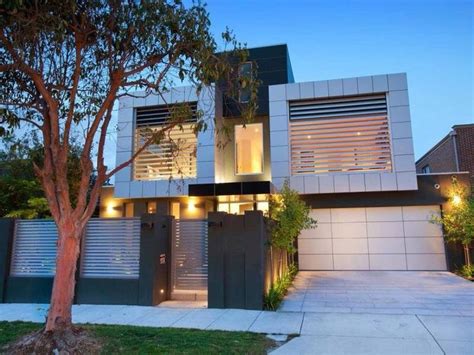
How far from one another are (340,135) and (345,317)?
9.78 m

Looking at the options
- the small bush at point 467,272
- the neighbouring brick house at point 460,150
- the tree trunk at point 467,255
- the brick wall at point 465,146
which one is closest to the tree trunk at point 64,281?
the small bush at point 467,272

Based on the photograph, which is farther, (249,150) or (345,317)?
(249,150)

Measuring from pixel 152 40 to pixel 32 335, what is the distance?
17.7 ft

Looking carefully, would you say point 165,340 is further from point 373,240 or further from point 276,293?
point 373,240

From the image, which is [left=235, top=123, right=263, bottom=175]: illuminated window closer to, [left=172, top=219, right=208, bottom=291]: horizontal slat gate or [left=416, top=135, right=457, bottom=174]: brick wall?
[left=172, top=219, right=208, bottom=291]: horizontal slat gate

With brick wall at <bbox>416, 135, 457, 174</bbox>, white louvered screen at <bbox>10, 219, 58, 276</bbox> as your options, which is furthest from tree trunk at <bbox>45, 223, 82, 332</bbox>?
brick wall at <bbox>416, 135, 457, 174</bbox>

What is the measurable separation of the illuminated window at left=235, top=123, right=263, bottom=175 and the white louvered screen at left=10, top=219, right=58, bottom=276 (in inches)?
337

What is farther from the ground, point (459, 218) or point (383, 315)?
point (459, 218)

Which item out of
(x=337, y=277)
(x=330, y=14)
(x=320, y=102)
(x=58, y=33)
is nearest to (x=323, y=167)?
(x=320, y=102)

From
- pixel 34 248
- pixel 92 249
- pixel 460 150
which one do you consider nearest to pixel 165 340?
pixel 92 249

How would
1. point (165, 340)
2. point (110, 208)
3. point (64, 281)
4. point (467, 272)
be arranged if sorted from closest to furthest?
1. point (64, 281)
2. point (165, 340)
3. point (467, 272)
4. point (110, 208)

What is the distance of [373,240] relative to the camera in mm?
15445

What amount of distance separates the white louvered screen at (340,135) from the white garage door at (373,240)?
1.93m

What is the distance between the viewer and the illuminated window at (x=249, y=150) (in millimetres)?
16531
